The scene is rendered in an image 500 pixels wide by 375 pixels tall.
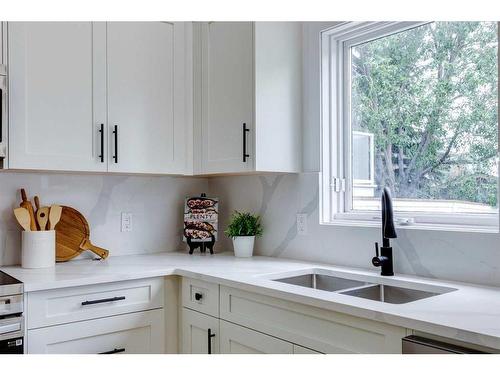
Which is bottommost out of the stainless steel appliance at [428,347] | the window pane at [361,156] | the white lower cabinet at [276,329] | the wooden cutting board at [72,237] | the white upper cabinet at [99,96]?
the white lower cabinet at [276,329]

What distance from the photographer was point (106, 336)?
2.18 meters

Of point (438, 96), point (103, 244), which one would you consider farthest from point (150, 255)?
point (438, 96)

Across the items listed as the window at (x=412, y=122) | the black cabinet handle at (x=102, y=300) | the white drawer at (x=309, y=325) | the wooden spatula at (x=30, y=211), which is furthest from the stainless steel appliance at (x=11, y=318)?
the window at (x=412, y=122)

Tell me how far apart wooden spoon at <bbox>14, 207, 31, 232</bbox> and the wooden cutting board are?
0.68ft

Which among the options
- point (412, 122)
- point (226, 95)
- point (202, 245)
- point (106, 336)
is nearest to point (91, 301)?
point (106, 336)

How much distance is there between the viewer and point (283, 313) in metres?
1.81

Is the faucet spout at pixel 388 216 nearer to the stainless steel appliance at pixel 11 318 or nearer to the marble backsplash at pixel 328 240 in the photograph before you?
the marble backsplash at pixel 328 240

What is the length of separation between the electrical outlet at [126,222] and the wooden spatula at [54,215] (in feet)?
1.47

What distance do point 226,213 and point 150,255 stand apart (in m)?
0.55

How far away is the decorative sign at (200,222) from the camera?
9.61ft

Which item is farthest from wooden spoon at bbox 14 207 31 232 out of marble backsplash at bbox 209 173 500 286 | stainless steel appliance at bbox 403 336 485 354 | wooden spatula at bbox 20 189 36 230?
stainless steel appliance at bbox 403 336 485 354

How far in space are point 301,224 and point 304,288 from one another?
84cm

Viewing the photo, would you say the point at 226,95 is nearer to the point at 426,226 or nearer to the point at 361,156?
the point at 361,156

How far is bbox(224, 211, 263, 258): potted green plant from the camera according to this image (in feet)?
8.99
